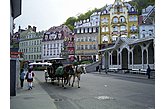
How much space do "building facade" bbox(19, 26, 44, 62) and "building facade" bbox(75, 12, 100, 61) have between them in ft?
56.1

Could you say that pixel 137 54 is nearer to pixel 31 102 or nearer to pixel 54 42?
pixel 31 102

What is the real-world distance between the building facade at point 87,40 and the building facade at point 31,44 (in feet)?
56.1

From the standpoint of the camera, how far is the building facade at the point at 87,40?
5991 centimetres

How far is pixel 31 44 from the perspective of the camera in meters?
76.8

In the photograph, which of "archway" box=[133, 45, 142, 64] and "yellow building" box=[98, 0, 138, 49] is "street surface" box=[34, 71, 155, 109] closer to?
"archway" box=[133, 45, 142, 64]

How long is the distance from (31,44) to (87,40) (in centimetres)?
2344

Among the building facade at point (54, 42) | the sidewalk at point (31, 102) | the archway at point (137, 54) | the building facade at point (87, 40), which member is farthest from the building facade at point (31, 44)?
the sidewalk at point (31, 102)

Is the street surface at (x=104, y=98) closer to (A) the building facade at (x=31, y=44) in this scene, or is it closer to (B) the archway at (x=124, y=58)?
(B) the archway at (x=124, y=58)

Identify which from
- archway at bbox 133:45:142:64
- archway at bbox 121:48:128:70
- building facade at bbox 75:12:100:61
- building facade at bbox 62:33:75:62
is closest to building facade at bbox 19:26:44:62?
building facade at bbox 62:33:75:62

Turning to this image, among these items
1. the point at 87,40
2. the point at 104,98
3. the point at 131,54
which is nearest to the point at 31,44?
the point at 87,40
